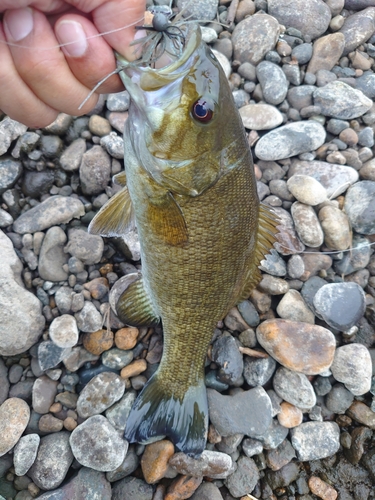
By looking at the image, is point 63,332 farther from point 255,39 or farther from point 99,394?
point 255,39

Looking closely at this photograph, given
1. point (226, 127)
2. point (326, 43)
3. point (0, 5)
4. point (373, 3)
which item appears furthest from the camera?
point (373, 3)

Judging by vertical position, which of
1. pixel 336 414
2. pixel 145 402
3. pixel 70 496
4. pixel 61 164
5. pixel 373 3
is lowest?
pixel 336 414

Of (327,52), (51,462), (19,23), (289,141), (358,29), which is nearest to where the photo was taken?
(19,23)

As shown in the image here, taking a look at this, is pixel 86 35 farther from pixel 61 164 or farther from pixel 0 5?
pixel 61 164

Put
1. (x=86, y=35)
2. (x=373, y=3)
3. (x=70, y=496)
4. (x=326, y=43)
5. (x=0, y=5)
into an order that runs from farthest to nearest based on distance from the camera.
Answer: (x=373, y=3) → (x=326, y=43) → (x=70, y=496) → (x=86, y=35) → (x=0, y=5)

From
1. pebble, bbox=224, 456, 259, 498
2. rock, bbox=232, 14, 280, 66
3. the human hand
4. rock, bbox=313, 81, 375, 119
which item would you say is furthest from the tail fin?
rock, bbox=232, 14, 280, 66

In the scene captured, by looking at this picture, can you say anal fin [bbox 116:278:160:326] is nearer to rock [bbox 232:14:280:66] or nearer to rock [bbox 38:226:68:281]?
rock [bbox 38:226:68:281]

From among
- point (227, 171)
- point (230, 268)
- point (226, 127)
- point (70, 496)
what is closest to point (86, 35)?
point (226, 127)

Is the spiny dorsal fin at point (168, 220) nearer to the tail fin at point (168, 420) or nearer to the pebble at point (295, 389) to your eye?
the tail fin at point (168, 420)

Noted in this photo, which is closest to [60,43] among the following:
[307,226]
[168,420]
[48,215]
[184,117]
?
[184,117]
